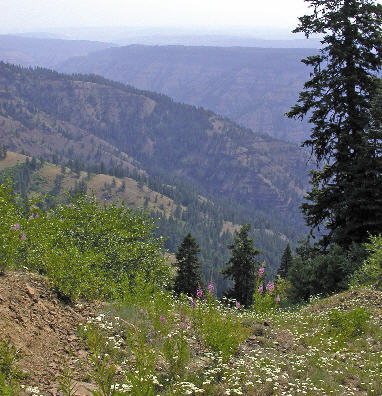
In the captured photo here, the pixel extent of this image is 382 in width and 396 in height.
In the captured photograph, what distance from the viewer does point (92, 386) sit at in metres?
6.01

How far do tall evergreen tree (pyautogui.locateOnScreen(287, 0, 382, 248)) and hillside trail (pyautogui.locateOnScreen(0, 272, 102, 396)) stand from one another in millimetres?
15030

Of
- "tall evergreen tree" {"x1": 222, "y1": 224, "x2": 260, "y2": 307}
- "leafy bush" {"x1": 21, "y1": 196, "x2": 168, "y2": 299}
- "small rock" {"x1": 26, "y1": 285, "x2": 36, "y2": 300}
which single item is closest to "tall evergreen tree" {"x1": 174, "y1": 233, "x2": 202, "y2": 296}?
"tall evergreen tree" {"x1": 222, "y1": 224, "x2": 260, "y2": 307}

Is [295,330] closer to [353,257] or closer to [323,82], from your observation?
[353,257]

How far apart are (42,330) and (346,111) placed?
1914 cm

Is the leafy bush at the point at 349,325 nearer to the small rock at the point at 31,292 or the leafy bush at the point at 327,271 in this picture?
the leafy bush at the point at 327,271

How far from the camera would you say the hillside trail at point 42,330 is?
6.02 metres

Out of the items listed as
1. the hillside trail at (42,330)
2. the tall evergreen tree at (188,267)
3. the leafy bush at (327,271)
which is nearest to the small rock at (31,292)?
the hillside trail at (42,330)

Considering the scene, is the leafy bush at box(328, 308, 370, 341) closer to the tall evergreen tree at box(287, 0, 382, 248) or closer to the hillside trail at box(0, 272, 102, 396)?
the hillside trail at box(0, 272, 102, 396)

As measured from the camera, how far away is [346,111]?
2097cm

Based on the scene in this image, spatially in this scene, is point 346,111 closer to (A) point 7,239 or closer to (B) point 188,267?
(A) point 7,239

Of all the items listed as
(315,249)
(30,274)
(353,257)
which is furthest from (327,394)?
(315,249)

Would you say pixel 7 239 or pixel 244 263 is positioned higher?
pixel 7 239

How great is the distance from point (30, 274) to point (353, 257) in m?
14.2

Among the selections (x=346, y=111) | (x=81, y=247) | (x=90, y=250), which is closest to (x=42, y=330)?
(x=90, y=250)
